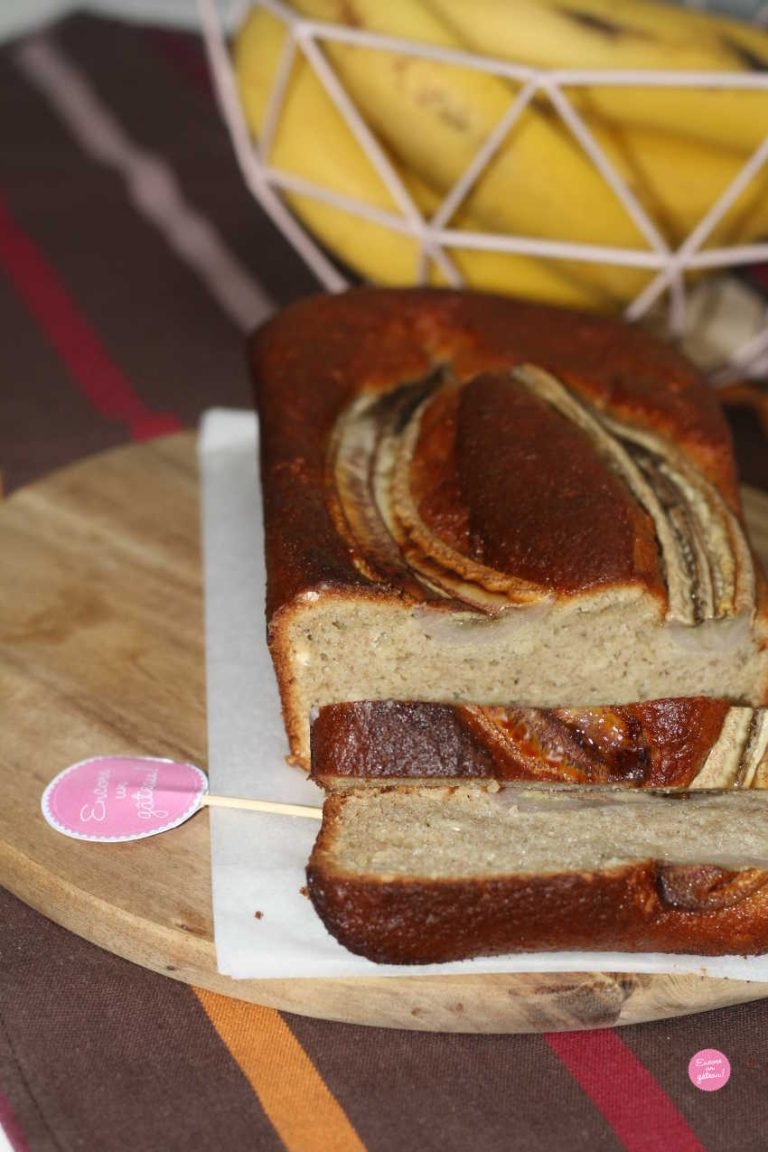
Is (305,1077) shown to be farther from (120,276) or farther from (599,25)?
(120,276)

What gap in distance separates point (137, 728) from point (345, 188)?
1295mm

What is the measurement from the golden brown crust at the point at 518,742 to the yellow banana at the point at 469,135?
1.14m

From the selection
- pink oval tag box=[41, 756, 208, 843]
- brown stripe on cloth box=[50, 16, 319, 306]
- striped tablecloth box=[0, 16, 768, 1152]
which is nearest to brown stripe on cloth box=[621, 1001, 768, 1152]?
striped tablecloth box=[0, 16, 768, 1152]

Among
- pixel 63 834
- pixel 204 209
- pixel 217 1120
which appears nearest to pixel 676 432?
pixel 63 834

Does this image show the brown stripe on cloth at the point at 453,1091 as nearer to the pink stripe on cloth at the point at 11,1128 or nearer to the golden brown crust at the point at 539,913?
the golden brown crust at the point at 539,913

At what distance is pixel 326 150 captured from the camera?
279 centimetres

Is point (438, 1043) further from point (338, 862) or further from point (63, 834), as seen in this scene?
point (63, 834)

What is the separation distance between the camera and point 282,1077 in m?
1.59

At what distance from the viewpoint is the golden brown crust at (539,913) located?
5.36ft

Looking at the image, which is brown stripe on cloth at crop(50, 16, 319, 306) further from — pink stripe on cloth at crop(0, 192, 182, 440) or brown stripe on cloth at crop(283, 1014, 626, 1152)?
brown stripe on cloth at crop(283, 1014, 626, 1152)

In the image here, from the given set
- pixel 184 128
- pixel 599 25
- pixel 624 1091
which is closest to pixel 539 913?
pixel 624 1091

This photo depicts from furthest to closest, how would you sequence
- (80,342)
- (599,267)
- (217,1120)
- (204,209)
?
1. (204,209)
2. (80,342)
3. (599,267)
4. (217,1120)

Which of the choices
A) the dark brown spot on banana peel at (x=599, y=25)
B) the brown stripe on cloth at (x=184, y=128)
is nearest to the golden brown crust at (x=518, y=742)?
the dark brown spot on banana peel at (x=599, y=25)

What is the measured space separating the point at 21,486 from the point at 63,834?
3.68ft
